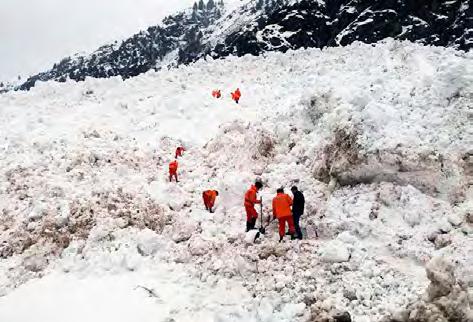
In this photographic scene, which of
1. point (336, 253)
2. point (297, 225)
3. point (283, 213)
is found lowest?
point (336, 253)

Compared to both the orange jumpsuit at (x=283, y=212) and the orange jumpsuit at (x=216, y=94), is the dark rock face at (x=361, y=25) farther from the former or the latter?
the orange jumpsuit at (x=283, y=212)

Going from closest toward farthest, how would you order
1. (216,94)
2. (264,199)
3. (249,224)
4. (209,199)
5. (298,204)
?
1. (298,204)
2. (249,224)
3. (264,199)
4. (209,199)
5. (216,94)

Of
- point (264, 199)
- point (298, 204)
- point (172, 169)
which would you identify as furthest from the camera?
point (172, 169)

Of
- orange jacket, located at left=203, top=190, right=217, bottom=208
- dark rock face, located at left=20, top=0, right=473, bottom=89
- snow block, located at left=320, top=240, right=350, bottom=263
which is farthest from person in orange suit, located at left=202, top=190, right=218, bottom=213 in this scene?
dark rock face, located at left=20, top=0, right=473, bottom=89

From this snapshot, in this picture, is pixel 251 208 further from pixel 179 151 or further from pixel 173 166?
pixel 179 151

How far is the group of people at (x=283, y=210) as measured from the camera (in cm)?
1166

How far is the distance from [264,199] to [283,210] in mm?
1354

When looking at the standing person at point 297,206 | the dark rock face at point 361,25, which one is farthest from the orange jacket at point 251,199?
Answer: the dark rock face at point 361,25

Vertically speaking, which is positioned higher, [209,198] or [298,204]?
[209,198]

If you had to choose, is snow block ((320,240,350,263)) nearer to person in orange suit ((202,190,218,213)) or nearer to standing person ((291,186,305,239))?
standing person ((291,186,305,239))

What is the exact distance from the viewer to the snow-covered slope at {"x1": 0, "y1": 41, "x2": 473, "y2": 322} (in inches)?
392

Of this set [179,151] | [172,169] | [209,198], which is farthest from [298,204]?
[179,151]

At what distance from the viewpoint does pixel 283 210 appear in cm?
1166

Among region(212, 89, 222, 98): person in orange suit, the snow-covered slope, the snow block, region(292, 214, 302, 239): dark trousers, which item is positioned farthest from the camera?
region(212, 89, 222, 98): person in orange suit
